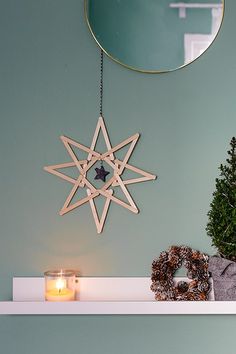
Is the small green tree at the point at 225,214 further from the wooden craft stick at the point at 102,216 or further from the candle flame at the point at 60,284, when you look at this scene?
the candle flame at the point at 60,284

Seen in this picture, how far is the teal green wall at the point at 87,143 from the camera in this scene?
1.44 meters

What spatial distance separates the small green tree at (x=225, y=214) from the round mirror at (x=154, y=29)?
1.02ft

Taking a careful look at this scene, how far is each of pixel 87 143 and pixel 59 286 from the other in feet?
1.32

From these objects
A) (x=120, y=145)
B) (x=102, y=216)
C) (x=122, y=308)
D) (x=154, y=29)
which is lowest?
(x=122, y=308)

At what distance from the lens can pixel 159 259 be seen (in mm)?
1422

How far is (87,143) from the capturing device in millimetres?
1479

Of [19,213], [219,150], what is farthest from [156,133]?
[19,213]

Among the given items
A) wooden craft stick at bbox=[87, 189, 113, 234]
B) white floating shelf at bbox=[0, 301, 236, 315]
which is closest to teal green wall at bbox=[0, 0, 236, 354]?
wooden craft stick at bbox=[87, 189, 113, 234]

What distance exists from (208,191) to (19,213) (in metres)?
0.53

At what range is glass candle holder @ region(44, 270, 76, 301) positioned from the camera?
4.47 feet

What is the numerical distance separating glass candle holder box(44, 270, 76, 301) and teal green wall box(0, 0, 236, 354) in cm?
7

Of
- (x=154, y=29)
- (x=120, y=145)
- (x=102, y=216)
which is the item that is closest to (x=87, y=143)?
(x=120, y=145)

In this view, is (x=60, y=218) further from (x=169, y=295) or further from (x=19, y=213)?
(x=169, y=295)

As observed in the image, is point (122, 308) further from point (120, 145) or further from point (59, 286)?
point (120, 145)
